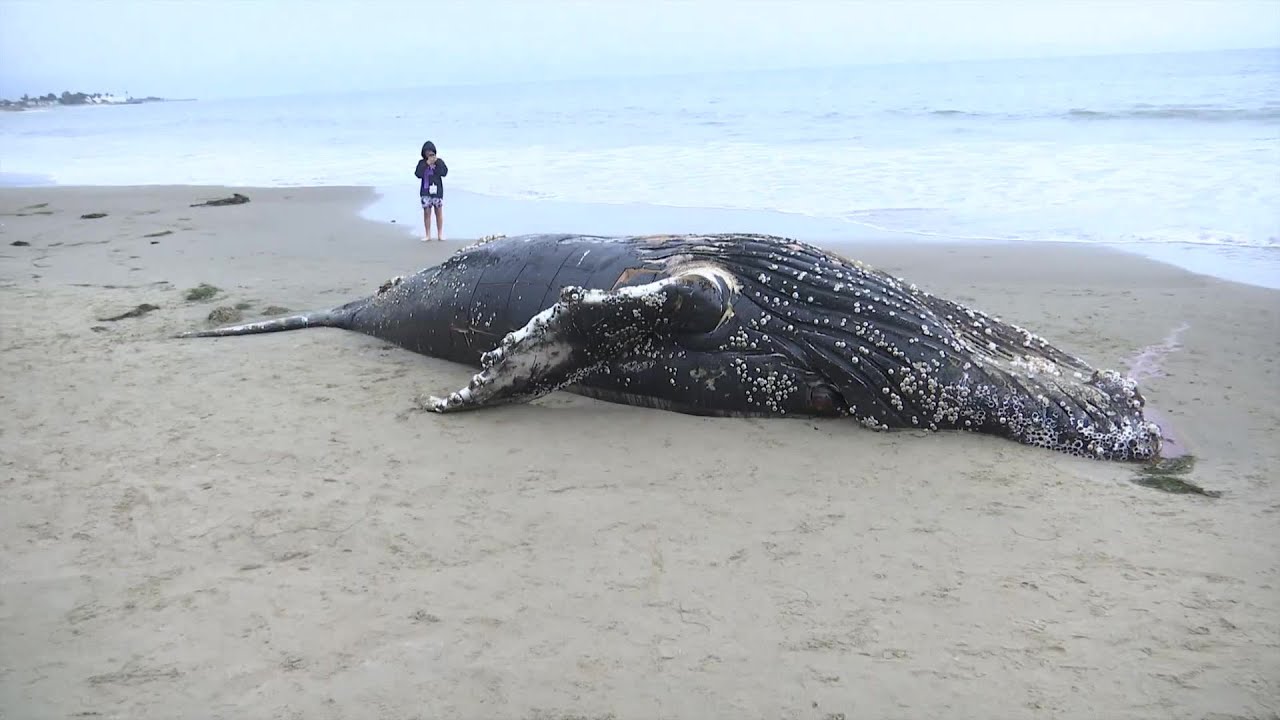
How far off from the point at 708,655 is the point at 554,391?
8.94 ft

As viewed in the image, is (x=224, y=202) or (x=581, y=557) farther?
(x=224, y=202)

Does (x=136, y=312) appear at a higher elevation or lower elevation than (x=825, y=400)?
higher

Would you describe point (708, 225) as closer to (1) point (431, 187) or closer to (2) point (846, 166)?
(1) point (431, 187)

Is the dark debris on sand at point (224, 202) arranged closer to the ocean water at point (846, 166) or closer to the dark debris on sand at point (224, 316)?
the ocean water at point (846, 166)

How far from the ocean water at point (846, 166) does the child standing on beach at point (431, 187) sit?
64 centimetres

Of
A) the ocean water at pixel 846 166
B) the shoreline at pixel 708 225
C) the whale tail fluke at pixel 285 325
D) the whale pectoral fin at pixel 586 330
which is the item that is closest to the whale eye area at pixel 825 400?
the whale pectoral fin at pixel 586 330

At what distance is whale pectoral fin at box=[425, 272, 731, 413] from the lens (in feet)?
16.0

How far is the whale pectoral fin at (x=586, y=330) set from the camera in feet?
16.0

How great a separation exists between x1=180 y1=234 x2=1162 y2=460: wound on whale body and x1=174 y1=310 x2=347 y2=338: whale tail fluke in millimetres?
2337

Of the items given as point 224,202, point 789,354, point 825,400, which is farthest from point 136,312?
point 224,202

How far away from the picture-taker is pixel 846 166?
19656mm

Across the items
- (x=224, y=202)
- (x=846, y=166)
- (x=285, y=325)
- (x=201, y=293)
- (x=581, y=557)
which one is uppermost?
(x=846, y=166)

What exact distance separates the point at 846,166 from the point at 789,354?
1555cm

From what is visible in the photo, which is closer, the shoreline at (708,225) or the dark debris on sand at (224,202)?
the shoreline at (708,225)
